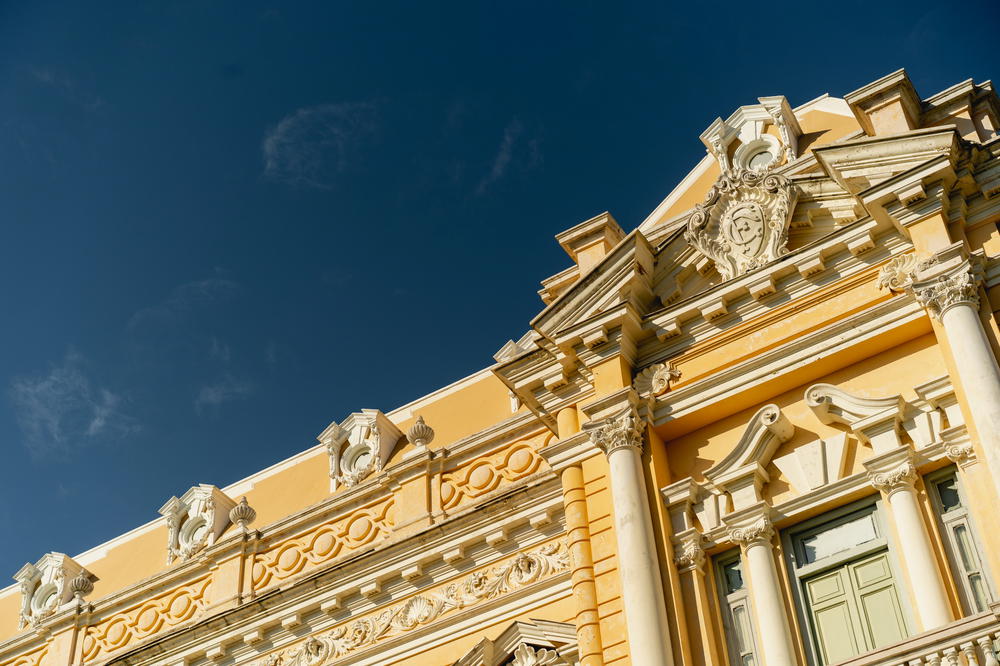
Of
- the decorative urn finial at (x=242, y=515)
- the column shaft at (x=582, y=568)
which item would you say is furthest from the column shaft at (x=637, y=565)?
the decorative urn finial at (x=242, y=515)

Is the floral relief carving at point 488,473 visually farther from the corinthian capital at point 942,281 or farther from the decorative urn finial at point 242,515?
the corinthian capital at point 942,281

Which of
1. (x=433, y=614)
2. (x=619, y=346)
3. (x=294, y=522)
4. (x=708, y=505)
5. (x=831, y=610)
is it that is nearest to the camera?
(x=831, y=610)

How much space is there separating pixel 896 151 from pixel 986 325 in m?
2.51

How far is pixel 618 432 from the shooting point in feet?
53.0

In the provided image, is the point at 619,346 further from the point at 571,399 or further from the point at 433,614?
the point at 433,614

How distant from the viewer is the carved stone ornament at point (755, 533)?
590 inches

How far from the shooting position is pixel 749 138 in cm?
1875

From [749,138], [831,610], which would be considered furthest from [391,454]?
[831,610]

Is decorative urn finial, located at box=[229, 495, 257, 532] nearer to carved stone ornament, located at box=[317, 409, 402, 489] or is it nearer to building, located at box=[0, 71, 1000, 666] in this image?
building, located at box=[0, 71, 1000, 666]

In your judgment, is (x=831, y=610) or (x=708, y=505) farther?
(x=708, y=505)

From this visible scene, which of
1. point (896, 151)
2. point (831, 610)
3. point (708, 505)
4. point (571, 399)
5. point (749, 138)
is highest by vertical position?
point (749, 138)

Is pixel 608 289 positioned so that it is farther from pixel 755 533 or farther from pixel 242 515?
pixel 242 515

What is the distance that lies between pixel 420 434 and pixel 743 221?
5703 millimetres

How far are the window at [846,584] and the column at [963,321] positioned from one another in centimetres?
168
